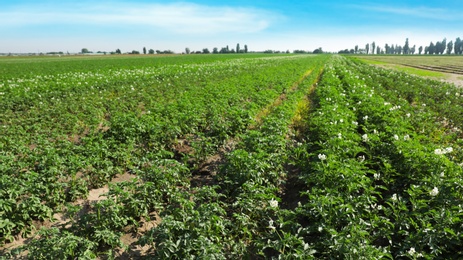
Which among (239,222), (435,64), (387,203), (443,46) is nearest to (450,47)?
(443,46)

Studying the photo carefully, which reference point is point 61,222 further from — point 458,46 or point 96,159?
point 458,46

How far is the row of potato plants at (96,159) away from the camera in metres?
4.22

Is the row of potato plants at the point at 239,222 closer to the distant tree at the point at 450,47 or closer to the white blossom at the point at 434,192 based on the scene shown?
the white blossom at the point at 434,192

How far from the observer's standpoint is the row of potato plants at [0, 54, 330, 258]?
4.22m

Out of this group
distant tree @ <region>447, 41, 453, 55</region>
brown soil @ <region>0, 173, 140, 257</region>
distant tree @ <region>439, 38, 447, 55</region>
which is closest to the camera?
brown soil @ <region>0, 173, 140, 257</region>

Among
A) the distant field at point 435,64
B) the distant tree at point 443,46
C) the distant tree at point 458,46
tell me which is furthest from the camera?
the distant tree at point 443,46

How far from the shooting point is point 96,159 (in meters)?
5.76

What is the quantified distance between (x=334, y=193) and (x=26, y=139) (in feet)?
26.8

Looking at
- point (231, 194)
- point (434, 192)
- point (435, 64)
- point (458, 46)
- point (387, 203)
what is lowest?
point (231, 194)

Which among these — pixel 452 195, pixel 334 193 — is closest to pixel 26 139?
pixel 334 193

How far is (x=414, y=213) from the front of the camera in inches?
155

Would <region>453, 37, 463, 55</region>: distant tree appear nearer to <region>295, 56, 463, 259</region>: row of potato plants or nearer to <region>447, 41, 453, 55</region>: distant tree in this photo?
<region>447, 41, 453, 55</region>: distant tree

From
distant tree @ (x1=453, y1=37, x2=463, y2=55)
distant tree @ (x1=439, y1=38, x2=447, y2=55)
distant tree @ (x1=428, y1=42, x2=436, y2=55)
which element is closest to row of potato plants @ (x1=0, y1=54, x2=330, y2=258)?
distant tree @ (x1=453, y1=37, x2=463, y2=55)

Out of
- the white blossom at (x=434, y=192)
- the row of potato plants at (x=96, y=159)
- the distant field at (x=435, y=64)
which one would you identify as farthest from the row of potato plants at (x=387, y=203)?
the distant field at (x=435, y=64)
